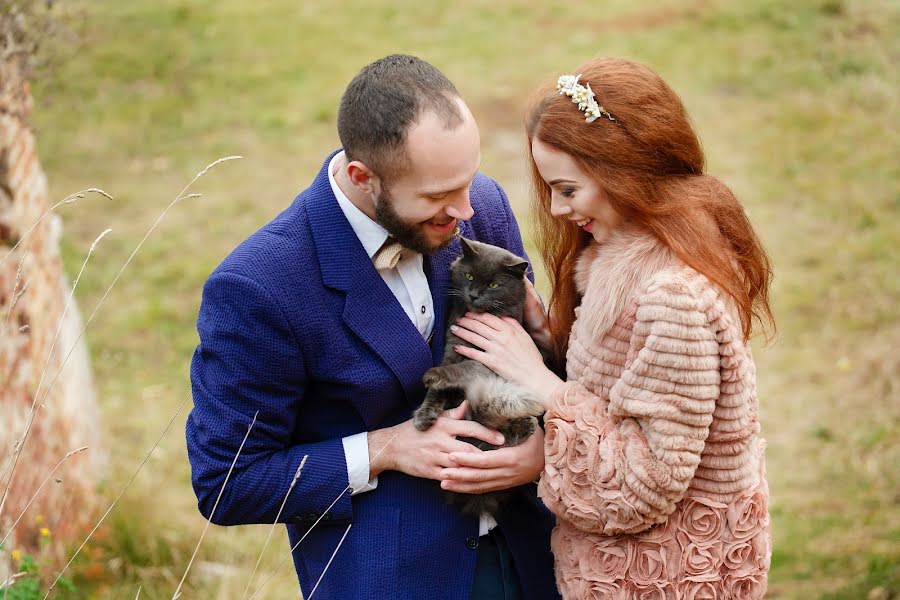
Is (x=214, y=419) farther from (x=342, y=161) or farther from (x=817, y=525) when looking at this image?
(x=817, y=525)

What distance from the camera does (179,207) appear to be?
33.8ft

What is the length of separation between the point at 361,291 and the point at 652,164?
3.23 feet

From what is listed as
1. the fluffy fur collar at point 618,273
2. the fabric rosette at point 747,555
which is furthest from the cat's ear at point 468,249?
the fabric rosette at point 747,555

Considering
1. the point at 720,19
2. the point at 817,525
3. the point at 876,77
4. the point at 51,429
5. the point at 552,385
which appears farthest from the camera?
the point at 720,19

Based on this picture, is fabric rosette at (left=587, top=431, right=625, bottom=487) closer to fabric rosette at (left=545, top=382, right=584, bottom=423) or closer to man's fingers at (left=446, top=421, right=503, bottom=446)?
fabric rosette at (left=545, top=382, right=584, bottom=423)

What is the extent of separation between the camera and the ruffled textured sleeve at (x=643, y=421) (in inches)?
102

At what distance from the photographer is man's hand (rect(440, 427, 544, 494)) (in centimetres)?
289

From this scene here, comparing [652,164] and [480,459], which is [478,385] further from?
[652,164]

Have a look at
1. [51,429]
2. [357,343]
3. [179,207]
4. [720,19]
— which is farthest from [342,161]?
[720,19]

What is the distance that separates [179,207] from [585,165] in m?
8.21

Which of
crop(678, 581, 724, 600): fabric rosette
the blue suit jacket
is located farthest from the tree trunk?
crop(678, 581, 724, 600): fabric rosette

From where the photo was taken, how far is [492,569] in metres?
3.13

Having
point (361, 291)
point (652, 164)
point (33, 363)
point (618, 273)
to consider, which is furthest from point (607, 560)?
point (33, 363)

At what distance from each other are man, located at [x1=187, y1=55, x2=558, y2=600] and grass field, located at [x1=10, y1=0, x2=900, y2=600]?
85.8 inches
